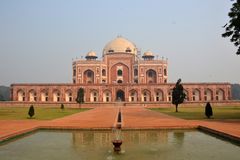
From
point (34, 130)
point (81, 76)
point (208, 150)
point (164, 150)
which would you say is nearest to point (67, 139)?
point (34, 130)

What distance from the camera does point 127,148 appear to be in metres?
7.62

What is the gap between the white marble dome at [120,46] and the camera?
5607cm

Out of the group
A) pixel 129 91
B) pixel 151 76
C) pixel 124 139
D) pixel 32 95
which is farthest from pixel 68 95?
pixel 124 139

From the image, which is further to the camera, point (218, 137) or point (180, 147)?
point (218, 137)

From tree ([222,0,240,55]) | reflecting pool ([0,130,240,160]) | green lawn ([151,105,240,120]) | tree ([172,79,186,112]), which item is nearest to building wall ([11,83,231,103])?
green lawn ([151,105,240,120])

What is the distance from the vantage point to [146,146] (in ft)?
26.0

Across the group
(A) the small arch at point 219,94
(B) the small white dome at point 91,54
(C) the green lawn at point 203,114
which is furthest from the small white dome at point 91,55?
(C) the green lawn at point 203,114

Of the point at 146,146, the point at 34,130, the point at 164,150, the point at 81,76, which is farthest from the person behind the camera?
the point at 81,76

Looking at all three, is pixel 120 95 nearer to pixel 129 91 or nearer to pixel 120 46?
pixel 129 91

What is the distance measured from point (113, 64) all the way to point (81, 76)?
22.1 feet

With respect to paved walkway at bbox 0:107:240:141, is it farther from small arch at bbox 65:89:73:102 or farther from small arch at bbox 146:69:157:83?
small arch at bbox 146:69:157:83

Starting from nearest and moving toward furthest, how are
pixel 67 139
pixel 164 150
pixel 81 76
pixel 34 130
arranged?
pixel 164 150, pixel 67 139, pixel 34 130, pixel 81 76

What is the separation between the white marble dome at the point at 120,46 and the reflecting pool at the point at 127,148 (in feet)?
153

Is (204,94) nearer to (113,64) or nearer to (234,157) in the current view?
(113,64)
